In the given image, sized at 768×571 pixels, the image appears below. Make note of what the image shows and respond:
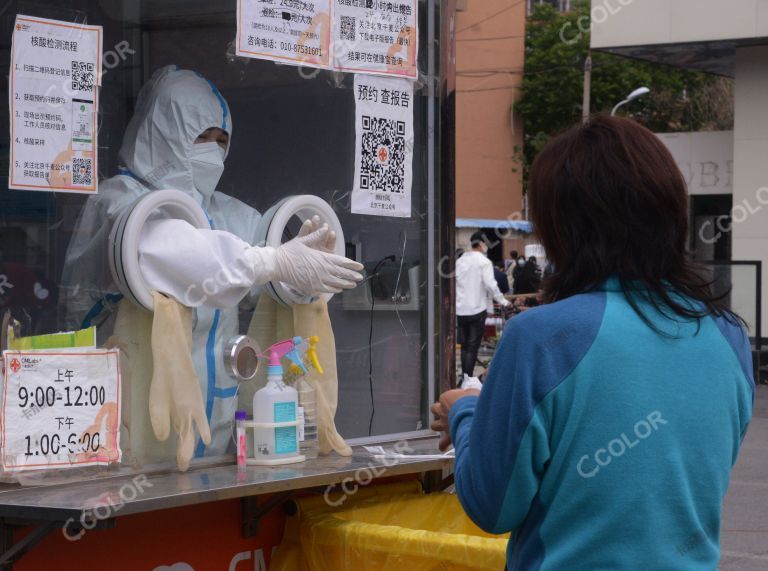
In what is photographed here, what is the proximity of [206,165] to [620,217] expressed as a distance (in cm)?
192

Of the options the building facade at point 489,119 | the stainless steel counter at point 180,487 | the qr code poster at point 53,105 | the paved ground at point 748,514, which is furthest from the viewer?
the building facade at point 489,119

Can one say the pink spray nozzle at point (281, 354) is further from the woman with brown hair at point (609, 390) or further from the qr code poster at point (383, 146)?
the woman with brown hair at point (609, 390)

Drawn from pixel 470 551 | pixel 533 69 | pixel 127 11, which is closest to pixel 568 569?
pixel 470 551

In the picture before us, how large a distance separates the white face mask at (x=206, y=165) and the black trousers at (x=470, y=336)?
8.80 m

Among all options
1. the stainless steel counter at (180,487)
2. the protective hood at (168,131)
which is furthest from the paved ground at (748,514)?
the protective hood at (168,131)

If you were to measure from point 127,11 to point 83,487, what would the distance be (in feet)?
5.23

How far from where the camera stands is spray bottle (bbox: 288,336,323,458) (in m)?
3.53

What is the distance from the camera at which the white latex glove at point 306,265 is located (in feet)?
10.8

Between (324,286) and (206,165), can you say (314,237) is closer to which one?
(324,286)

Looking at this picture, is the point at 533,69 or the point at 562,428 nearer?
the point at 562,428

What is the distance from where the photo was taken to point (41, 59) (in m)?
2.98

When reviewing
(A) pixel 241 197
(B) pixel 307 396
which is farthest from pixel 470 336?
(B) pixel 307 396

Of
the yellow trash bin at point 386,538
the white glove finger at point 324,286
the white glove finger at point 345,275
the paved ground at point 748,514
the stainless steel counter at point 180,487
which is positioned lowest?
the paved ground at point 748,514

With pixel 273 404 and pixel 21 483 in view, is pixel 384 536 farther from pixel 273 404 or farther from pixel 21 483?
pixel 21 483
